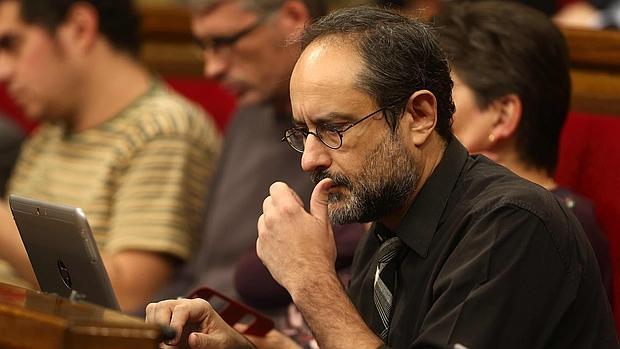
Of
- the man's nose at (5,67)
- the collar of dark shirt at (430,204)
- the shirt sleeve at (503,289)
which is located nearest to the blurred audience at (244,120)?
the man's nose at (5,67)

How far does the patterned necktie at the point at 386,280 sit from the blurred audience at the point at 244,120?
3.17 ft

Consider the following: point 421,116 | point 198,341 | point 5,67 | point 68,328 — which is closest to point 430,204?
point 421,116

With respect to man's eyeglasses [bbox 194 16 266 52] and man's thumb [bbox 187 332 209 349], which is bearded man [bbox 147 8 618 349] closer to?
man's thumb [bbox 187 332 209 349]

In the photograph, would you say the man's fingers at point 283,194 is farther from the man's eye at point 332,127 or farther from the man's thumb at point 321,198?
the man's eye at point 332,127

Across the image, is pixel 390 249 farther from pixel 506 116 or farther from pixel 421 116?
pixel 506 116

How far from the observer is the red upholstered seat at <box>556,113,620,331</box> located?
256 centimetres

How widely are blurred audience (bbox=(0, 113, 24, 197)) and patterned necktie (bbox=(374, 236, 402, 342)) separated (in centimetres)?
214

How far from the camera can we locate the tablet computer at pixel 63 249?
71.9 inches

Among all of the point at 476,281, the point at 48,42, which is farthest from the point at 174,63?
the point at 476,281

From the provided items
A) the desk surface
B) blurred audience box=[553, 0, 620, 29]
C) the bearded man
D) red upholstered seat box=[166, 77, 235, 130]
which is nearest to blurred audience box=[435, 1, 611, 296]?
the bearded man

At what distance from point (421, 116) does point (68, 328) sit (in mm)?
727

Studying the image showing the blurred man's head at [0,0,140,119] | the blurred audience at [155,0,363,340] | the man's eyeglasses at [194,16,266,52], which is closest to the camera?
the blurred audience at [155,0,363,340]

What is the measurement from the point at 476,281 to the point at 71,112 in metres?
1.90

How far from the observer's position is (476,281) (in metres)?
1.68
